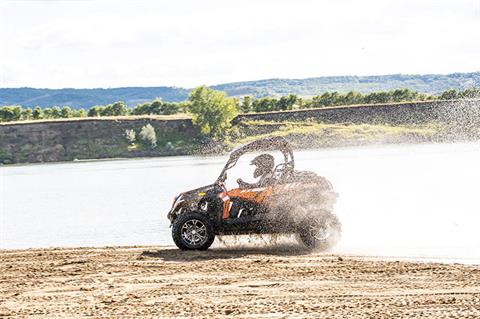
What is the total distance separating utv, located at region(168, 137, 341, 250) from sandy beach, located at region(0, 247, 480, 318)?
52 cm

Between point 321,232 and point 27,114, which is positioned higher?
point 27,114

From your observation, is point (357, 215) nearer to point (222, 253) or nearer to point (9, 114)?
point (222, 253)

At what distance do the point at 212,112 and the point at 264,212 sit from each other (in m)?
107

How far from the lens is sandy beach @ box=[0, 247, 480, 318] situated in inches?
418

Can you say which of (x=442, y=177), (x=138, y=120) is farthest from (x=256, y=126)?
(x=442, y=177)

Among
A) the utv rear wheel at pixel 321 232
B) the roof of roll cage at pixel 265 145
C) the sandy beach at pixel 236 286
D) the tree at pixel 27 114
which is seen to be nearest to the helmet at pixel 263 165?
the roof of roll cage at pixel 265 145

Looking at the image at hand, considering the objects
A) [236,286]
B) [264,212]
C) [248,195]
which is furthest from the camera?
[248,195]

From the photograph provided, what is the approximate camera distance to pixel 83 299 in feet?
39.2

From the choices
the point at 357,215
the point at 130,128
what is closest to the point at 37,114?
the point at 130,128

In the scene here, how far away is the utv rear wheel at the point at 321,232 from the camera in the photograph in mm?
16703

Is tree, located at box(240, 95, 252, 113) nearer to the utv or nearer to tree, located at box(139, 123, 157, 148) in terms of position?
tree, located at box(139, 123, 157, 148)

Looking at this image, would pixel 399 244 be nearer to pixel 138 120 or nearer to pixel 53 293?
pixel 53 293

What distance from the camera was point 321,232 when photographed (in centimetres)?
1677

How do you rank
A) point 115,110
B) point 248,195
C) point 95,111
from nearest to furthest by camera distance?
point 248,195, point 95,111, point 115,110
